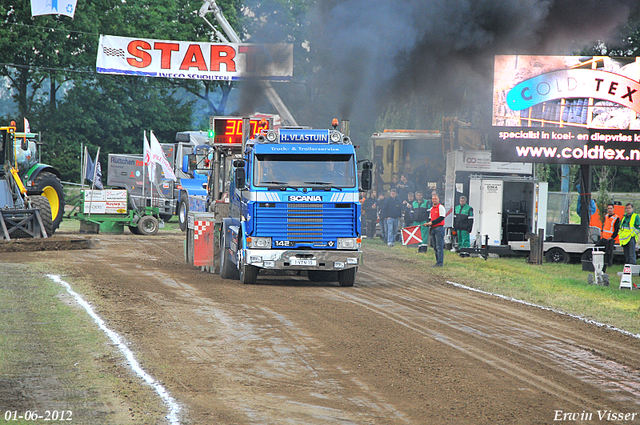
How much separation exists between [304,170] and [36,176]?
11812mm

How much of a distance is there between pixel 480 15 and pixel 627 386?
16.1m

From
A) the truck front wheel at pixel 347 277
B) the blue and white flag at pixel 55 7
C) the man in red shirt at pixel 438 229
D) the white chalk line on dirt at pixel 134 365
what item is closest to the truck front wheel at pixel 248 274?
the truck front wheel at pixel 347 277

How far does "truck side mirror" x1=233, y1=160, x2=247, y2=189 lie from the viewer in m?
15.0

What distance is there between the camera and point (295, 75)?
1137 inches

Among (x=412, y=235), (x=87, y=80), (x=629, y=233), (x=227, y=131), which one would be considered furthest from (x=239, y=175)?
(x=87, y=80)

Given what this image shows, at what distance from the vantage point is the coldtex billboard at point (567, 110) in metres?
21.5

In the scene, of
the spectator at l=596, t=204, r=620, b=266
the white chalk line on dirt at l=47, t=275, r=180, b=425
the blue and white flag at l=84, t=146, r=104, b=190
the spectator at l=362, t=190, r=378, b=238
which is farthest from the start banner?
the white chalk line on dirt at l=47, t=275, r=180, b=425

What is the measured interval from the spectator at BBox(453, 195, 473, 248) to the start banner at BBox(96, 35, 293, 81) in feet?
39.8

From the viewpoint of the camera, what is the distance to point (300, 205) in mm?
14445

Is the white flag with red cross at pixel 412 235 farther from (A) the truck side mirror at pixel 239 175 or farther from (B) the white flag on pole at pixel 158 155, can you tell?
(B) the white flag on pole at pixel 158 155

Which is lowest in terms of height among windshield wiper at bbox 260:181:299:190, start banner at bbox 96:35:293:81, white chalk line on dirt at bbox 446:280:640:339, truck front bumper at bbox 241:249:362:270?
white chalk line on dirt at bbox 446:280:640:339

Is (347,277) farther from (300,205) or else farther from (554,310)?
(554,310)

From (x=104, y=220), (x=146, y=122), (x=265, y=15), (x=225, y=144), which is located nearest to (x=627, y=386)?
(x=225, y=144)

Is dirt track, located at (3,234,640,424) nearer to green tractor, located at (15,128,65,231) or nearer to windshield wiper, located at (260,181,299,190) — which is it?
windshield wiper, located at (260,181,299,190)
